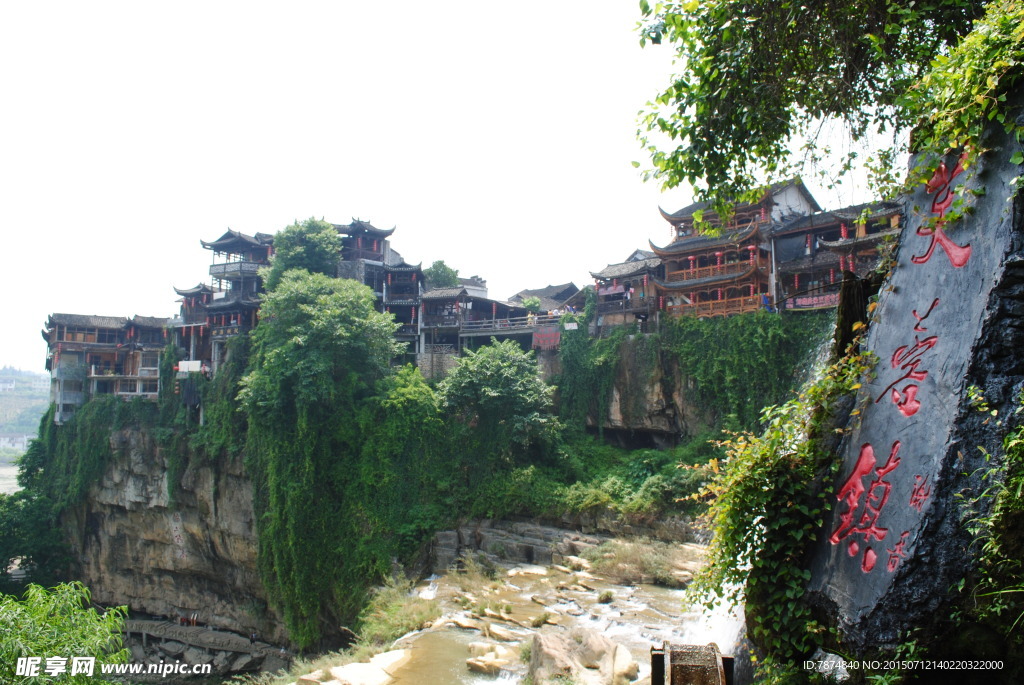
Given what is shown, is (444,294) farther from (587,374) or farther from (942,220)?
(942,220)

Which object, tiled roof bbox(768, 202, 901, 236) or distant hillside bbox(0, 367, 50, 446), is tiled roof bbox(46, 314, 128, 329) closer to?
tiled roof bbox(768, 202, 901, 236)

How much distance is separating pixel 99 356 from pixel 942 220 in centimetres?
3484

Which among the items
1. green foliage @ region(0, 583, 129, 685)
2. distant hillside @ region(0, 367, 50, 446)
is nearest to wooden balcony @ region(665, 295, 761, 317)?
green foliage @ region(0, 583, 129, 685)

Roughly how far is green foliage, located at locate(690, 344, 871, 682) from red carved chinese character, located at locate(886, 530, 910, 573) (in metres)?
0.59

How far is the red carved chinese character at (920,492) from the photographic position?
11.2ft

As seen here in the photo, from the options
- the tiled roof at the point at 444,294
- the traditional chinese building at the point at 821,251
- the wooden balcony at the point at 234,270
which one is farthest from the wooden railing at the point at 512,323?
the wooden balcony at the point at 234,270

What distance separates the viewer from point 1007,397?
3.18 m

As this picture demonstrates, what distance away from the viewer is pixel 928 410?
11.8 feet

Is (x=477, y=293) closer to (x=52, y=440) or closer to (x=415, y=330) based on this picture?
(x=415, y=330)

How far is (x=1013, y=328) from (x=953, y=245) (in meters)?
0.74

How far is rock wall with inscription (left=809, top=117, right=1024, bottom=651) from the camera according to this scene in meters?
3.26

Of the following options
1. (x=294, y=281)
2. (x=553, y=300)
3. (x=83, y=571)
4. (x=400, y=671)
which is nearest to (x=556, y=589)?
(x=400, y=671)

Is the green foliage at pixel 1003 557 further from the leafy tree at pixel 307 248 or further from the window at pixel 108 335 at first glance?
the window at pixel 108 335

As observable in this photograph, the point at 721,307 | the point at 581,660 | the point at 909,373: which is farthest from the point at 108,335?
the point at 909,373
